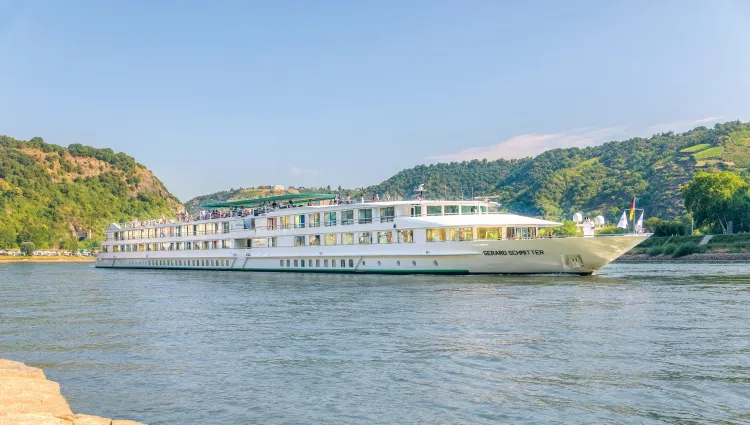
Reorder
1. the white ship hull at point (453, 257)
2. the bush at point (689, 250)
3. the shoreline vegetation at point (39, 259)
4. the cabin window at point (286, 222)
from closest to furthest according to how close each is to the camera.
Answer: the white ship hull at point (453, 257)
the cabin window at point (286, 222)
the bush at point (689, 250)
the shoreline vegetation at point (39, 259)

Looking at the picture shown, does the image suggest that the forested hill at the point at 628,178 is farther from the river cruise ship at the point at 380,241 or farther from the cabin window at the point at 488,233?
the cabin window at the point at 488,233

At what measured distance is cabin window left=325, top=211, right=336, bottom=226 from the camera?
168ft

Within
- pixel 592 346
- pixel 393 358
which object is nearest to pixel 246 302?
pixel 393 358

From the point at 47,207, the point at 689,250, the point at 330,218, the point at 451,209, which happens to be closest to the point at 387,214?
the point at 451,209

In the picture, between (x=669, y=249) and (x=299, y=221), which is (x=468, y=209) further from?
(x=669, y=249)

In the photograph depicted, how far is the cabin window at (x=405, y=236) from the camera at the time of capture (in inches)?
1786

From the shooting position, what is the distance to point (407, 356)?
1650 cm

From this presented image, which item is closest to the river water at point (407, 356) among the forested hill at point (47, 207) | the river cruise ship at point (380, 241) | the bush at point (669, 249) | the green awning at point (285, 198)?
the river cruise ship at point (380, 241)

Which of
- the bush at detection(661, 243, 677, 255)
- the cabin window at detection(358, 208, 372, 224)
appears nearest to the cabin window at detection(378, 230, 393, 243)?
the cabin window at detection(358, 208, 372, 224)

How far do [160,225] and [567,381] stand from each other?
2628 inches

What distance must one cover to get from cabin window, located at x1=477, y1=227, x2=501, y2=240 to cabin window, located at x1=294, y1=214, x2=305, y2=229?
17.6m

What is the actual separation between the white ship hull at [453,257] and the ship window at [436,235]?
53 centimetres

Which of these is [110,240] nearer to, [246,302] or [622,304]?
[246,302]

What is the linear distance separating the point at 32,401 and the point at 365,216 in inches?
1489
